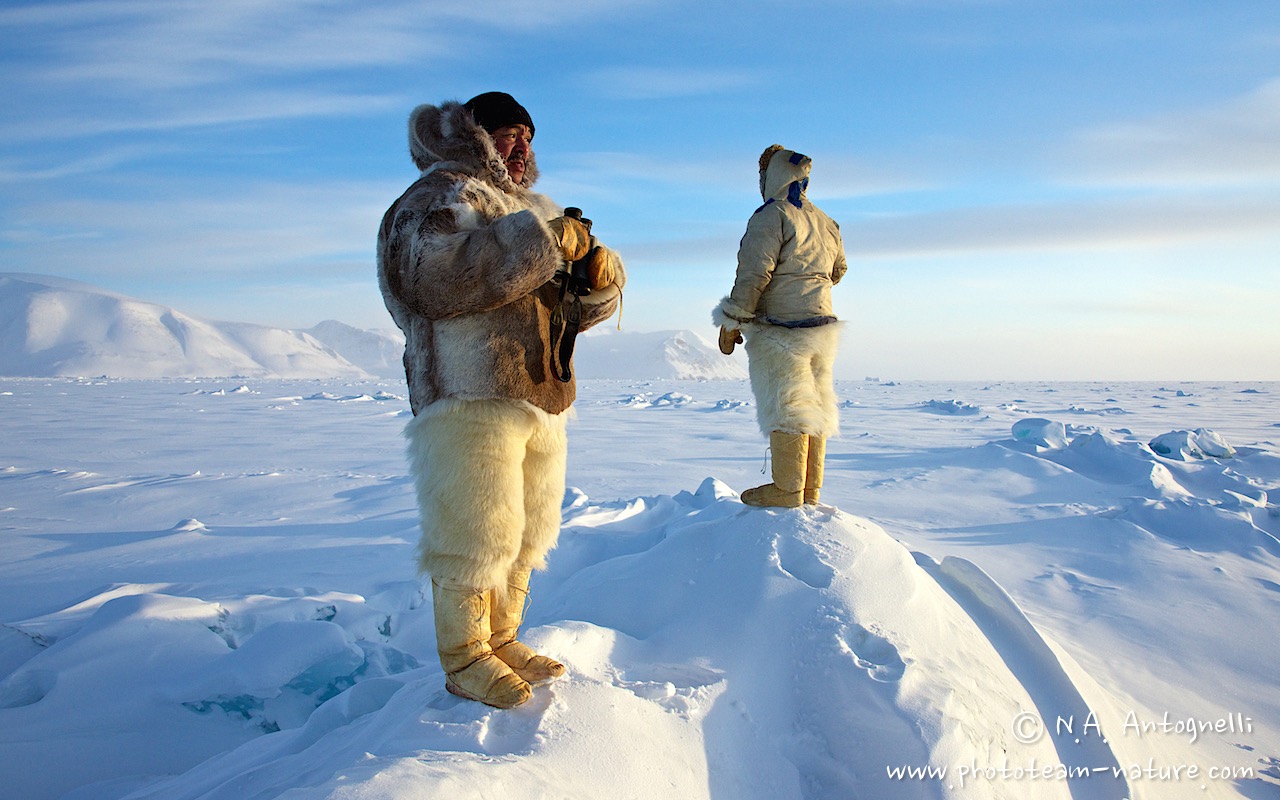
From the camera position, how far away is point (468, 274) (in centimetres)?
154

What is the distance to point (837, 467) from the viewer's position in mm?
7867

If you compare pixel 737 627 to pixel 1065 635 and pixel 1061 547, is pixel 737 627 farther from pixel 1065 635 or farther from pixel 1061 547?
pixel 1061 547

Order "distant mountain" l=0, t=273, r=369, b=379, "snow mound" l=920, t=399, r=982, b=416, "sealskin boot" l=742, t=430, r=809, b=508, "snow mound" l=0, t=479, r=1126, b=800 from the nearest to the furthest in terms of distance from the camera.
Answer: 1. "snow mound" l=0, t=479, r=1126, b=800
2. "sealskin boot" l=742, t=430, r=809, b=508
3. "snow mound" l=920, t=399, r=982, b=416
4. "distant mountain" l=0, t=273, r=369, b=379

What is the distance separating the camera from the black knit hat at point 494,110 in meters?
1.86

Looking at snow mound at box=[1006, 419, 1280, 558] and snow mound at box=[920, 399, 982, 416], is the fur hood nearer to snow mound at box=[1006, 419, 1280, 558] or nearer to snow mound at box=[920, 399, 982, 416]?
snow mound at box=[1006, 419, 1280, 558]

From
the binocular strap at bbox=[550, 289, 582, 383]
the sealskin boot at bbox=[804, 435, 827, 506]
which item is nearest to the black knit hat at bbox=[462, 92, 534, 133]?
the binocular strap at bbox=[550, 289, 582, 383]

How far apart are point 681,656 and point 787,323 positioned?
1698mm

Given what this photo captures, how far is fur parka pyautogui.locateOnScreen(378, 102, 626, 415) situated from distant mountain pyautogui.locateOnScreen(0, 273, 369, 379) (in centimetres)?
7856

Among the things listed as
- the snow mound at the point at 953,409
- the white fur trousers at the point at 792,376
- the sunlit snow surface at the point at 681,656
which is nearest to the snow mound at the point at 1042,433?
the sunlit snow surface at the point at 681,656

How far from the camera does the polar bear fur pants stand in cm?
167

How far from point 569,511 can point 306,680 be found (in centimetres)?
247

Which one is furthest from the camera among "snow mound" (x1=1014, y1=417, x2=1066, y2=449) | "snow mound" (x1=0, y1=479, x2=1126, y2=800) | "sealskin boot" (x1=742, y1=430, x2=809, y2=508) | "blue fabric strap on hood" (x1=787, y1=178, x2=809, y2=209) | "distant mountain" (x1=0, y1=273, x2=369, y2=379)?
"distant mountain" (x1=0, y1=273, x2=369, y2=379)

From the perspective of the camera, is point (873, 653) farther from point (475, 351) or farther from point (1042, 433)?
point (1042, 433)

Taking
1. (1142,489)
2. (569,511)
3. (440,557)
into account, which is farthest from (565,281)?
(1142,489)
